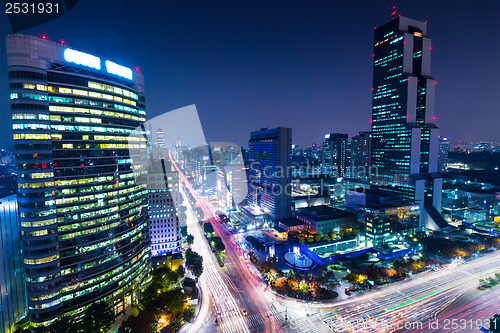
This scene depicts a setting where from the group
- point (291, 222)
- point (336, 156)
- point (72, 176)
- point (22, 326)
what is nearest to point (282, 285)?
point (291, 222)

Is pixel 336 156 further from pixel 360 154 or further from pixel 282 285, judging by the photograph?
pixel 282 285

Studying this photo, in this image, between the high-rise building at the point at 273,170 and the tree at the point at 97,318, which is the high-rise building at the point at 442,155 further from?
the tree at the point at 97,318

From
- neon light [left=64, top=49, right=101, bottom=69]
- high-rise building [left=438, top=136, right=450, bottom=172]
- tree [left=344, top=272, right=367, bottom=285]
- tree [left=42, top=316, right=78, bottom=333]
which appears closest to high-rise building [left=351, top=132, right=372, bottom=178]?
high-rise building [left=438, top=136, right=450, bottom=172]

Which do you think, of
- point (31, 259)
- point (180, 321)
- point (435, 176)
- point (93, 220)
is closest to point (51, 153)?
point (93, 220)

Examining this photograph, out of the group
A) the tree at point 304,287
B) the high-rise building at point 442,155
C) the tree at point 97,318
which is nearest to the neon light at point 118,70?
the tree at point 97,318

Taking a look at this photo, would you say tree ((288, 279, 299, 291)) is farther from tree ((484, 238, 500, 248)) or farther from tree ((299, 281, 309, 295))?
tree ((484, 238, 500, 248))
